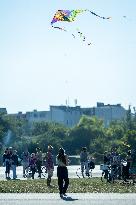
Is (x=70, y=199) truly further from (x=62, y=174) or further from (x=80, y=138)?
(x=80, y=138)

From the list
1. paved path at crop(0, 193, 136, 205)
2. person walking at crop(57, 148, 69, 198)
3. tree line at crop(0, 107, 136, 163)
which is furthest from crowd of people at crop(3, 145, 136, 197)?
tree line at crop(0, 107, 136, 163)

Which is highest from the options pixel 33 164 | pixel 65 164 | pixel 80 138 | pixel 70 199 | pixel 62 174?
pixel 65 164

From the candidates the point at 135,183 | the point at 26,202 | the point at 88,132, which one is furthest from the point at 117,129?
the point at 26,202

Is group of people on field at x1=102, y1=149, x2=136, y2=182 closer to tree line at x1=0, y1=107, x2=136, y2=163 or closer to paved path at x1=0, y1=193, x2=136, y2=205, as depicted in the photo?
paved path at x1=0, y1=193, x2=136, y2=205

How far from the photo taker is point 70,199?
16.9 metres

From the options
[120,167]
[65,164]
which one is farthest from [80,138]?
[65,164]

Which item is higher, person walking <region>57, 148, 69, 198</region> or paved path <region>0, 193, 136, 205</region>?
person walking <region>57, 148, 69, 198</region>

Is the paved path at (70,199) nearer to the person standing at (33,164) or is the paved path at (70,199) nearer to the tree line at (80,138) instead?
the person standing at (33,164)

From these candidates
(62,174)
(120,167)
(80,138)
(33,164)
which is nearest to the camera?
(62,174)

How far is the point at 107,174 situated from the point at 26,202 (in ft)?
30.5

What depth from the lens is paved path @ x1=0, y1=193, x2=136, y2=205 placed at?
52.3ft

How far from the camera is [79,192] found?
18906 mm

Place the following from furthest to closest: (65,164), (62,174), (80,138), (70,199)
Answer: (80,138), (65,164), (62,174), (70,199)

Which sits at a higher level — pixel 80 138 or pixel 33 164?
pixel 33 164
